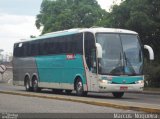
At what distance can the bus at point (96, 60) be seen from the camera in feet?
87.7

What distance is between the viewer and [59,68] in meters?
31.6

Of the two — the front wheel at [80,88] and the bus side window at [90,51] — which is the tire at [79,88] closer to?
the front wheel at [80,88]

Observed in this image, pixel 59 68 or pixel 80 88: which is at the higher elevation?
pixel 59 68

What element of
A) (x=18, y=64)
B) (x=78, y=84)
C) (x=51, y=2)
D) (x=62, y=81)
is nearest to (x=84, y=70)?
(x=78, y=84)

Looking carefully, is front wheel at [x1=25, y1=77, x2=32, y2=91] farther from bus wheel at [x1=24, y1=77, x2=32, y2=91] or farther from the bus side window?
the bus side window

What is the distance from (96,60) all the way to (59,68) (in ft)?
17.0

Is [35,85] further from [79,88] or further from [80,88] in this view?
[80,88]

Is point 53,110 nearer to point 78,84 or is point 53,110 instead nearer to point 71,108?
point 71,108

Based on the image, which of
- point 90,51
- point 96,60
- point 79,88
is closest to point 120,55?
point 96,60

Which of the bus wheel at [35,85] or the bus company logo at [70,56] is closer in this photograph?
the bus company logo at [70,56]

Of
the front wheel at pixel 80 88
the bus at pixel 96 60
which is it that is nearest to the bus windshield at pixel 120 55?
the bus at pixel 96 60

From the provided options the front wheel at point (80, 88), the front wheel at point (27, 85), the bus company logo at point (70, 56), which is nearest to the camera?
the front wheel at point (80, 88)

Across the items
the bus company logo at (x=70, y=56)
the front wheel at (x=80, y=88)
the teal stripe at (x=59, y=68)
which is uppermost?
the bus company logo at (x=70, y=56)

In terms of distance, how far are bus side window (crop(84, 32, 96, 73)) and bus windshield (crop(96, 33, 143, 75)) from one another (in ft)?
1.38
